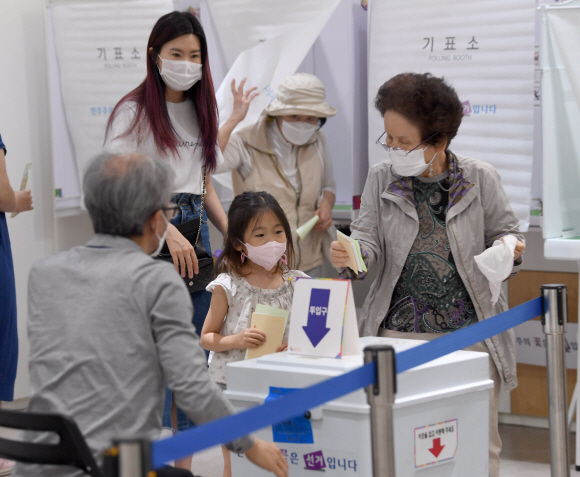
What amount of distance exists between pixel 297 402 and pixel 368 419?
310 millimetres

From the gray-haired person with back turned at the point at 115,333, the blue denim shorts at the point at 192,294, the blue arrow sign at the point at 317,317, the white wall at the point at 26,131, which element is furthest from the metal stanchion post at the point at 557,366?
the white wall at the point at 26,131

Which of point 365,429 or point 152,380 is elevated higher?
point 152,380

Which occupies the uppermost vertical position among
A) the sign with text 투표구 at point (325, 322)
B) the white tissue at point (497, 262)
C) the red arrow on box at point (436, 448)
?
the white tissue at point (497, 262)

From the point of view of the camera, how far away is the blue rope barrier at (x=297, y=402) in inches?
54.4

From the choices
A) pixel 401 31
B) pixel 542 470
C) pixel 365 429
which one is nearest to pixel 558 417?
pixel 365 429

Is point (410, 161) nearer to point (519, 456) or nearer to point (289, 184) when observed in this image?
point (289, 184)

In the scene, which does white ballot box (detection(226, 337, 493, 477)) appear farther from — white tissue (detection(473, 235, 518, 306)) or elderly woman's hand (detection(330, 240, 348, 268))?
elderly woman's hand (detection(330, 240, 348, 268))

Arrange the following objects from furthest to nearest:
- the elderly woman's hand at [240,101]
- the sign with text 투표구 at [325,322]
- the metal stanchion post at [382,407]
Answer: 1. the elderly woman's hand at [240,101]
2. the sign with text 투표구 at [325,322]
3. the metal stanchion post at [382,407]

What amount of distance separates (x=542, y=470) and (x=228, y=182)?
82.3 inches

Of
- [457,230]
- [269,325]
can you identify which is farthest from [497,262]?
[269,325]

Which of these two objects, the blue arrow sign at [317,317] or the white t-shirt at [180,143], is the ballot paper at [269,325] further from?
the white t-shirt at [180,143]

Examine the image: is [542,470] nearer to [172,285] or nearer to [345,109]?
[345,109]

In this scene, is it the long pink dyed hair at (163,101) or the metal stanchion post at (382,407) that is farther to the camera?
the long pink dyed hair at (163,101)

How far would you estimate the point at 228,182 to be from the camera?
4.18 meters
